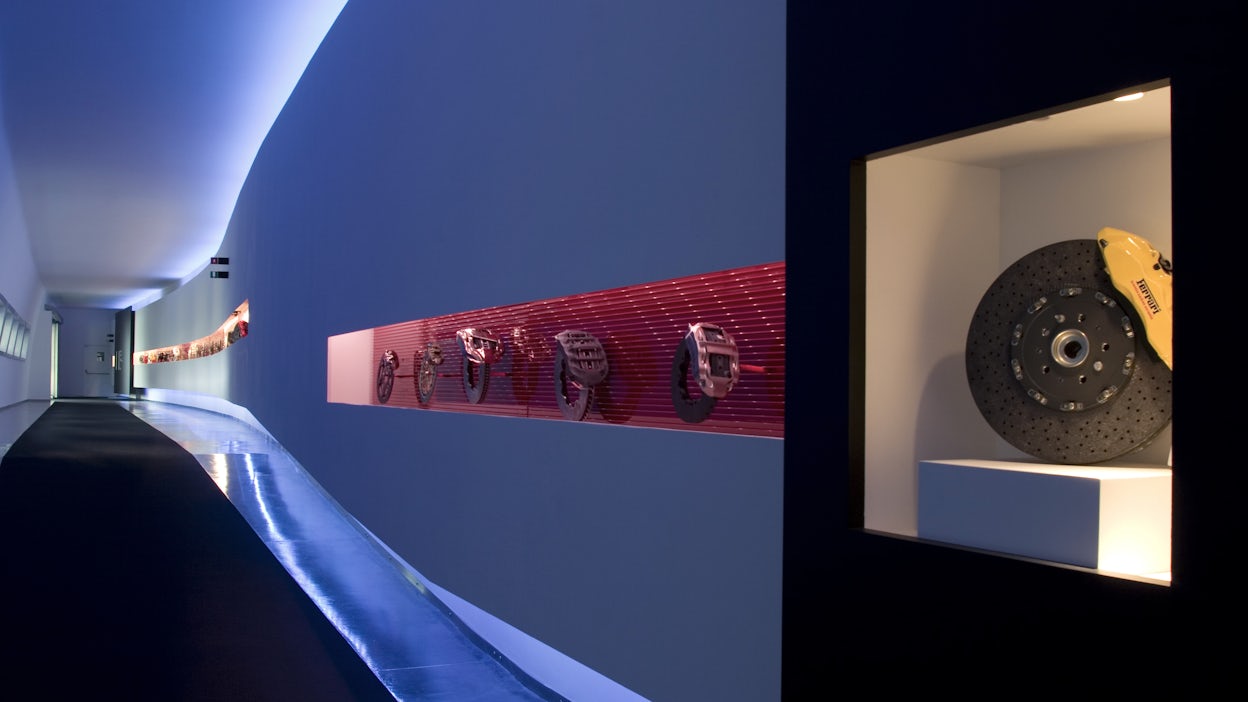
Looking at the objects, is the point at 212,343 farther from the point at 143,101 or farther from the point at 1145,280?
the point at 1145,280

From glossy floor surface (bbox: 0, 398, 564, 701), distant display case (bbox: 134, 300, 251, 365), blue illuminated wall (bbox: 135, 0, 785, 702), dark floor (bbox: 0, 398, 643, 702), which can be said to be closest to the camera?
blue illuminated wall (bbox: 135, 0, 785, 702)

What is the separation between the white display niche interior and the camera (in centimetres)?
172

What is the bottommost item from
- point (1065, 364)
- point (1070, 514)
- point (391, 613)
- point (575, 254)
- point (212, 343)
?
point (391, 613)

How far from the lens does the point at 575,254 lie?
3.74 metres

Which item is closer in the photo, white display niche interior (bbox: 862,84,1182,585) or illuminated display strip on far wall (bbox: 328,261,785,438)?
white display niche interior (bbox: 862,84,1182,585)

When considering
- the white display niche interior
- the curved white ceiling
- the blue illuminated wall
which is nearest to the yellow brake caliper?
the white display niche interior

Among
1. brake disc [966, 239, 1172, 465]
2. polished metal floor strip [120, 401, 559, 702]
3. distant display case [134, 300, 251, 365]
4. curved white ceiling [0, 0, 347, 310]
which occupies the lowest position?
polished metal floor strip [120, 401, 559, 702]

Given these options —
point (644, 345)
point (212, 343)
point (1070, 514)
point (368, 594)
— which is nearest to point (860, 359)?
point (1070, 514)

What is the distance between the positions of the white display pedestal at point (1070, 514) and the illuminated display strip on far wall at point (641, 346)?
0.94 meters

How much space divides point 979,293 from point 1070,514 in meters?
0.74

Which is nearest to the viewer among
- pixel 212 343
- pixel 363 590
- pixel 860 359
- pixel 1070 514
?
pixel 1070 514

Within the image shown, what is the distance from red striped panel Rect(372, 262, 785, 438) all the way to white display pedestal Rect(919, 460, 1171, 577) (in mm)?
923

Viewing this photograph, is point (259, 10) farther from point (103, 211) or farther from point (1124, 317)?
point (103, 211)

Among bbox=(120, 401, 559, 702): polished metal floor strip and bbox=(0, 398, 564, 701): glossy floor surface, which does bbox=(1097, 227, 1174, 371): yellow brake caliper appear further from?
bbox=(120, 401, 559, 702): polished metal floor strip
